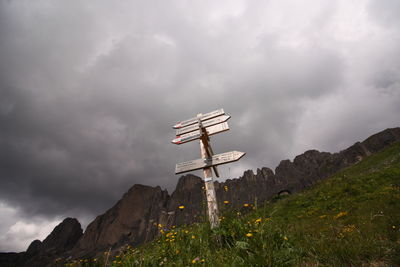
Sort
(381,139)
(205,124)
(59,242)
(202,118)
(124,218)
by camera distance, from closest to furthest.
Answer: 1. (205,124)
2. (202,118)
3. (381,139)
4. (124,218)
5. (59,242)

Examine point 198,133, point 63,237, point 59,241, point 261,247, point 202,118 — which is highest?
point 63,237

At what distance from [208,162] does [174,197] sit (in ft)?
489

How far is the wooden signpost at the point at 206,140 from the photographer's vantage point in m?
5.80

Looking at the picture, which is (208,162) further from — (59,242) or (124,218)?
(59,242)

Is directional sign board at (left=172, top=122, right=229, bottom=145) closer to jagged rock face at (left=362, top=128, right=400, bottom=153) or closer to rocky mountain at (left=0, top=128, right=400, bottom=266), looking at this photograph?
rocky mountain at (left=0, top=128, right=400, bottom=266)

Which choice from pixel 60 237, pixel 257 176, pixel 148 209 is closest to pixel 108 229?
pixel 148 209

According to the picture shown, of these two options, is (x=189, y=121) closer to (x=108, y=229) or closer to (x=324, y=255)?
(x=324, y=255)

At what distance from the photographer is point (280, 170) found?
117188mm

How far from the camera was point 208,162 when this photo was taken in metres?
6.05

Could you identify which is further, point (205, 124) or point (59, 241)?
point (59, 241)

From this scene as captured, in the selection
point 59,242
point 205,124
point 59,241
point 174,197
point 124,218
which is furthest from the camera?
point 59,241

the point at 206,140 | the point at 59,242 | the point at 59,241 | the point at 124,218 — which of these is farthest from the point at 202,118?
the point at 59,241

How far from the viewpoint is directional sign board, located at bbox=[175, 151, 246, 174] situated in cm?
575

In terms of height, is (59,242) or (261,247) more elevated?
(59,242)
